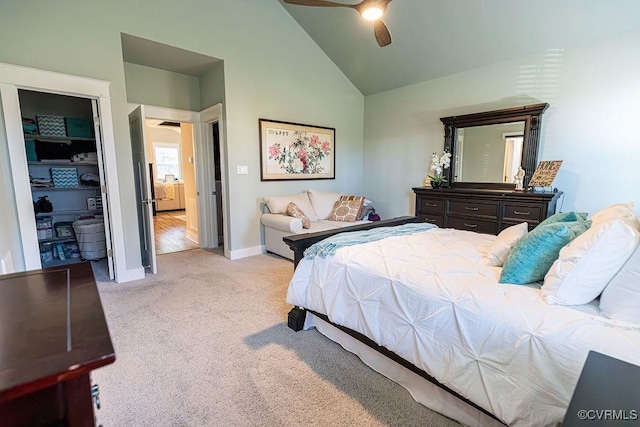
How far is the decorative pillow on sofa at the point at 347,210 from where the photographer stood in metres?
4.75

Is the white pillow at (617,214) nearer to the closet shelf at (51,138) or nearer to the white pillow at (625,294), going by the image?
the white pillow at (625,294)

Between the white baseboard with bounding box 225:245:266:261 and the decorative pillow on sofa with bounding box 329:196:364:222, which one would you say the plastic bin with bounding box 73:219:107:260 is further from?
the decorative pillow on sofa with bounding box 329:196:364:222

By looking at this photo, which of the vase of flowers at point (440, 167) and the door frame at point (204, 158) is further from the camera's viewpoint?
the vase of flowers at point (440, 167)

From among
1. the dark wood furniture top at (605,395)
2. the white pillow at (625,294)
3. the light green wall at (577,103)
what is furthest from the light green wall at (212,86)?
the dark wood furniture top at (605,395)

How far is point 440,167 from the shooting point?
4.62 metres

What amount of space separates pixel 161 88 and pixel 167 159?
6602 millimetres

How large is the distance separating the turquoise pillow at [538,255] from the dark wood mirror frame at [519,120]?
267cm

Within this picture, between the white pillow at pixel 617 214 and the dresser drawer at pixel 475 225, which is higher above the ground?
the white pillow at pixel 617 214

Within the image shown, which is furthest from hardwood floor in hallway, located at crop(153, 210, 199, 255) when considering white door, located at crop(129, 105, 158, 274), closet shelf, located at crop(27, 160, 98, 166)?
closet shelf, located at crop(27, 160, 98, 166)

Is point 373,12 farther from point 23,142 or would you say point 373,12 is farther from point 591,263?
point 23,142

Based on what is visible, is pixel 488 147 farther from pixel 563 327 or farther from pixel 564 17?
pixel 563 327

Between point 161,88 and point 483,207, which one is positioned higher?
point 161,88

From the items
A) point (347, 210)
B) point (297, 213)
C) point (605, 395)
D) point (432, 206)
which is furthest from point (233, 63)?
point (605, 395)

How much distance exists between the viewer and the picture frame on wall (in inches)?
182
